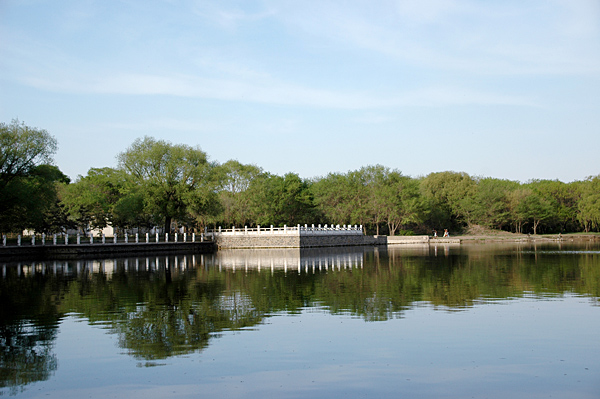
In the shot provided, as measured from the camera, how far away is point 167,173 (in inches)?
2370

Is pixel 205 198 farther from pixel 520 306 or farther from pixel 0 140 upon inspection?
pixel 520 306

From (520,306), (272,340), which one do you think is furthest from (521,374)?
(520,306)

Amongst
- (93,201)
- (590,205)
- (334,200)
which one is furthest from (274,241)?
(590,205)

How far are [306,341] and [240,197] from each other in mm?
66931

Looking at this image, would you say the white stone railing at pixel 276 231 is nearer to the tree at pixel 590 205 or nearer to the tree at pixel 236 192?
the tree at pixel 236 192

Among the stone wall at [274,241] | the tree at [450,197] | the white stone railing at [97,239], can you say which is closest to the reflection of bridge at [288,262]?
the white stone railing at [97,239]

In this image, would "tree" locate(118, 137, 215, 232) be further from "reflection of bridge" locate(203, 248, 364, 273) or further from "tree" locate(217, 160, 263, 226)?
"reflection of bridge" locate(203, 248, 364, 273)

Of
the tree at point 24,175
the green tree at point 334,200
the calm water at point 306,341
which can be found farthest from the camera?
the green tree at point 334,200

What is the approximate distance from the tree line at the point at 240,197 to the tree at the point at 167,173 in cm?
11

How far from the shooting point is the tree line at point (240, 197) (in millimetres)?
47562

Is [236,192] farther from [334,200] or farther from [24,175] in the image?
[24,175]

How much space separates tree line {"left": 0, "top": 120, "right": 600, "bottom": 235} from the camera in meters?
47.6

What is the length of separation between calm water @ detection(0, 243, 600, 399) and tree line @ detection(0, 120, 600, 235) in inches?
1171

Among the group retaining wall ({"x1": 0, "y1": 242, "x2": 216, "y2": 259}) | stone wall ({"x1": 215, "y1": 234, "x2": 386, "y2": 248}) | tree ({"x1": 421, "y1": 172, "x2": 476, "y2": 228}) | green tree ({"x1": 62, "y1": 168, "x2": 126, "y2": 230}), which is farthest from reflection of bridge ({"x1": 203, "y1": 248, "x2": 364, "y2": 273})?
tree ({"x1": 421, "y1": 172, "x2": 476, "y2": 228})
